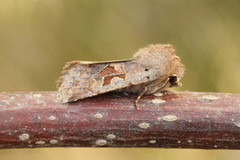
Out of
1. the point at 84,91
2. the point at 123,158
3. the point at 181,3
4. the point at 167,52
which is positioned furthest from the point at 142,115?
the point at 181,3

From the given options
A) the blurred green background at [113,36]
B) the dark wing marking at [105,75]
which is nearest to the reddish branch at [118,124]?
the dark wing marking at [105,75]

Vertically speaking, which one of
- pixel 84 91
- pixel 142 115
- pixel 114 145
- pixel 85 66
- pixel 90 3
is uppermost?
pixel 90 3

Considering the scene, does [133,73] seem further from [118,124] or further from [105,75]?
[118,124]

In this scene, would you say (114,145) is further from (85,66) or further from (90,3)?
(90,3)

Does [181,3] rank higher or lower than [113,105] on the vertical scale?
higher

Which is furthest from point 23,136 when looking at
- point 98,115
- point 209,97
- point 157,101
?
point 209,97

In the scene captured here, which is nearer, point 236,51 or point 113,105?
point 113,105
